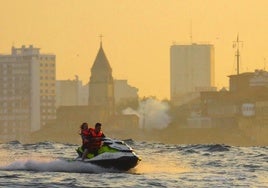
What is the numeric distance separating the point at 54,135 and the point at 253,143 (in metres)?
41.7

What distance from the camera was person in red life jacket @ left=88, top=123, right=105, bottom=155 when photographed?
140 feet

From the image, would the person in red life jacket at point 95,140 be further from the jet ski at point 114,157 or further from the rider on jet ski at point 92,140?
the jet ski at point 114,157

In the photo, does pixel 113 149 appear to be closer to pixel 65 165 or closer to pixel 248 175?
pixel 65 165

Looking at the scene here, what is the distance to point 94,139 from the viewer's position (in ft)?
140

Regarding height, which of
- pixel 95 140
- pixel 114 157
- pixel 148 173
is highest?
pixel 95 140

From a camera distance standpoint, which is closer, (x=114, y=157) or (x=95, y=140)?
(x=114, y=157)

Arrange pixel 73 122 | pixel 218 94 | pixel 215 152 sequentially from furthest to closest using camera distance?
pixel 73 122 → pixel 218 94 → pixel 215 152

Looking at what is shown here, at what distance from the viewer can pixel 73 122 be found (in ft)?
604

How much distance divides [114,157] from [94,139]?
40.1 inches

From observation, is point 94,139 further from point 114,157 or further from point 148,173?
point 148,173

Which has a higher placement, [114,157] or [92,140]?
[92,140]

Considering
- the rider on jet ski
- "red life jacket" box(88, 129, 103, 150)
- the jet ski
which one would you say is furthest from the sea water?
"red life jacket" box(88, 129, 103, 150)

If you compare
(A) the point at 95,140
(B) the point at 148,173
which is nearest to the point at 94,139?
(A) the point at 95,140

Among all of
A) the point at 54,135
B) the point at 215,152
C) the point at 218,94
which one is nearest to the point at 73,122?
the point at 54,135
